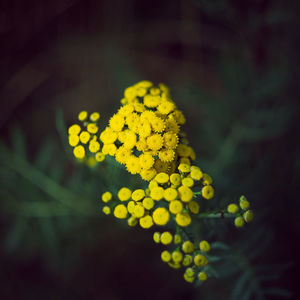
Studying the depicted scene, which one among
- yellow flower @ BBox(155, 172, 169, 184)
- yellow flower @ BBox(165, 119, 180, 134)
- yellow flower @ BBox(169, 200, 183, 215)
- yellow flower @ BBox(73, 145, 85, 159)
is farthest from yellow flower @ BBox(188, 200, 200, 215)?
yellow flower @ BBox(73, 145, 85, 159)

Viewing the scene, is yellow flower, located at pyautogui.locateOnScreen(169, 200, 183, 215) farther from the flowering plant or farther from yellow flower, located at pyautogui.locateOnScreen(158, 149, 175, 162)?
yellow flower, located at pyautogui.locateOnScreen(158, 149, 175, 162)

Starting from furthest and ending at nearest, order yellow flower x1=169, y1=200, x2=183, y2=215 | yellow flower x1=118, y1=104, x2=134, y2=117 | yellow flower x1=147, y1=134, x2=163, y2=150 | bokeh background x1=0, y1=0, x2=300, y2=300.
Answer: bokeh background x1=0, y1=0, x2=300, y2=300
yellow flower x1=118, y1=104, x2=134, y2=117
yellow flower x1=147, y1=134, x2=163, y2=150
yellow flower x1=169, y1=200, x2=183, y2=215

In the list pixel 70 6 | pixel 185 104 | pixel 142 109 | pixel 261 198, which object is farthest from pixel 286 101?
pixel 70 6

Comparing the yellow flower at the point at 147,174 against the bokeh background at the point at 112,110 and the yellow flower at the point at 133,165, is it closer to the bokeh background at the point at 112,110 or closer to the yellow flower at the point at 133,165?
the yellow flower at the point at 133,165

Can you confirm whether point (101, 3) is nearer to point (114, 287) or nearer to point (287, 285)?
point (114, 287)

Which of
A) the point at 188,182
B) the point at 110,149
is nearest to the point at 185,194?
the point at 188,182

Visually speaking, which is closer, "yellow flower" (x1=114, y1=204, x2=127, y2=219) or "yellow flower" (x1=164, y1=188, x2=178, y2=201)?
"yellow flower" (x1=164, y1=188, x2=178, y2=201)
